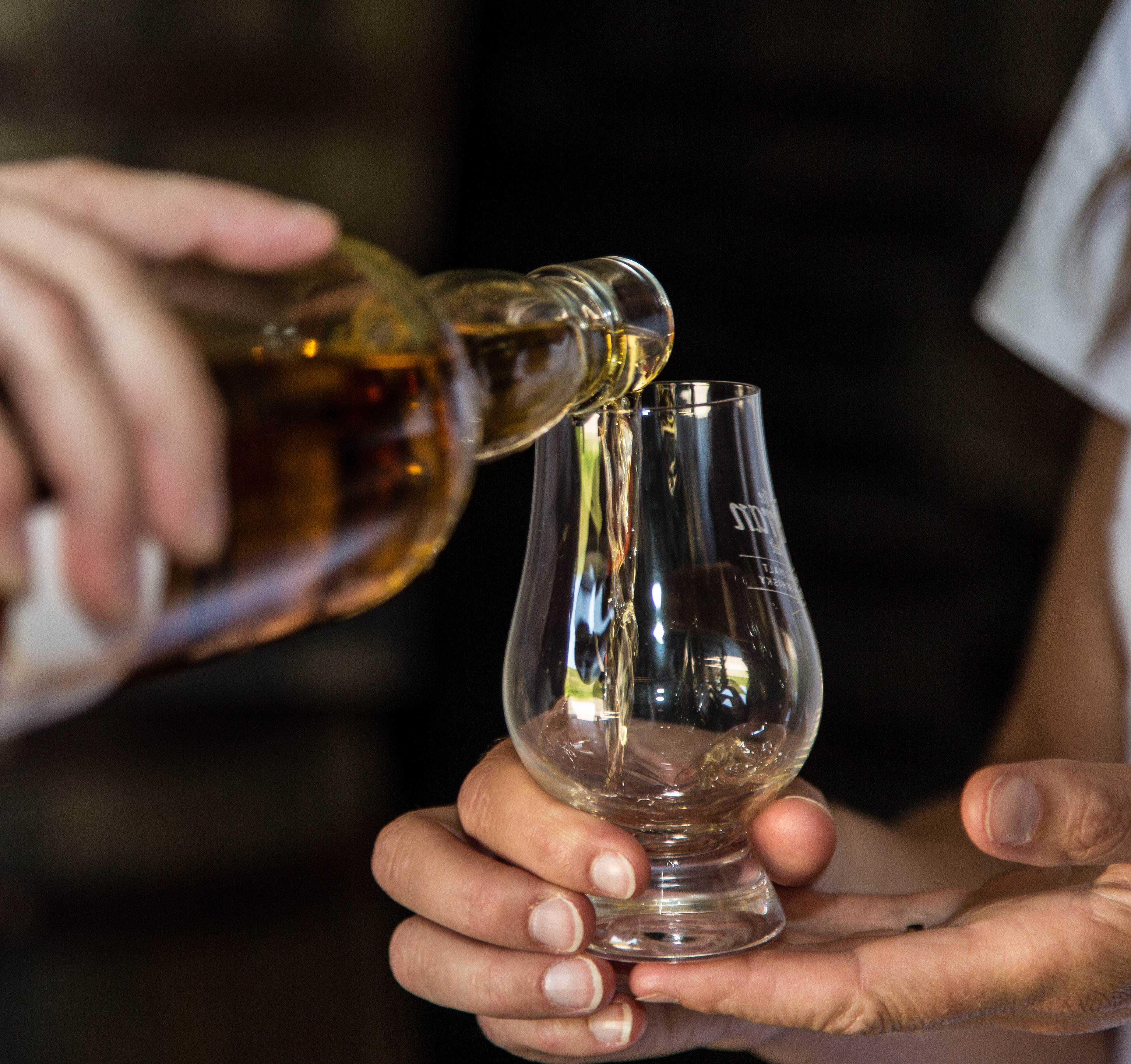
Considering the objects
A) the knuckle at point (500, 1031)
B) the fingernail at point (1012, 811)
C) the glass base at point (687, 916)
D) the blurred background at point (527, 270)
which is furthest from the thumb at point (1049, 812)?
the blurred background at point (527, 270)

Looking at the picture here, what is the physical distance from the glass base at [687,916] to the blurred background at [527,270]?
2.54ft

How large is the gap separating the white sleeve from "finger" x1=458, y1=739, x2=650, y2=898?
1.99 ft

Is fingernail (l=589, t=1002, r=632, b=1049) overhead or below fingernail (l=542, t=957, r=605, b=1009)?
below

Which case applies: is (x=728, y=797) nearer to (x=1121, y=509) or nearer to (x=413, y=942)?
(x=413, y=942)

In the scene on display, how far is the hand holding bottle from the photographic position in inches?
10.8

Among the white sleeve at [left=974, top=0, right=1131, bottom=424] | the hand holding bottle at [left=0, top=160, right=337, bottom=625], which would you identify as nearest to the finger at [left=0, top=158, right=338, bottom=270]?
the hand holding bottle at [left=0, top=160, right=337, bottom=625]

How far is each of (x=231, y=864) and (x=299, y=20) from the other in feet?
2.87

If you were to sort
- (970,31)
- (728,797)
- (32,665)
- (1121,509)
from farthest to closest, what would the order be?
(970,31), (1121,509), (728,797), (32,665)

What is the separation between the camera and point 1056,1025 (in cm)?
52

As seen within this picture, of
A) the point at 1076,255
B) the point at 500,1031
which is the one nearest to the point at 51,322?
the point at 500,1031

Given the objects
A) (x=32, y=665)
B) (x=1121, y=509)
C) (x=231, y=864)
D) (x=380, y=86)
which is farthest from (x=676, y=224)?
(x=32, y=665)

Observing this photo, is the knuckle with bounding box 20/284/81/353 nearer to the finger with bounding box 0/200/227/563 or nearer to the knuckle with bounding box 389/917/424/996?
the finger with bounding box 0/200/227/563

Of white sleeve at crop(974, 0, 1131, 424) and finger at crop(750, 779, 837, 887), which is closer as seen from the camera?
finger at crop(750, 779, 837, 887)

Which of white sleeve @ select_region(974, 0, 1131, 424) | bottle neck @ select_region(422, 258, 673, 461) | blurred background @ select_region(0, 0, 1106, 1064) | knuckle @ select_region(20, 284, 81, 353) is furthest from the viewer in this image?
blurred background @ select_region(0, 0, 1106, 1064)
